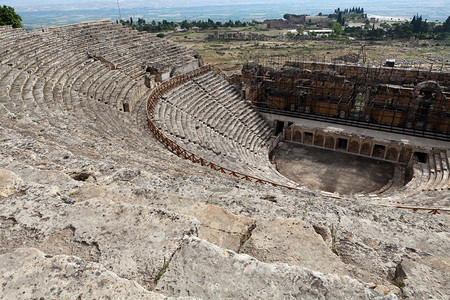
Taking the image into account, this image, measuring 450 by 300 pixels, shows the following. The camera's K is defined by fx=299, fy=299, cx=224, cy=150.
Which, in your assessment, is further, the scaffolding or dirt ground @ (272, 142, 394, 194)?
the scaffolding

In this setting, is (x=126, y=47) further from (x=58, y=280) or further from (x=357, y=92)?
(x=58, y=280)

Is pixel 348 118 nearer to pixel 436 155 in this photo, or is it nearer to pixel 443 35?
pixel 436 155

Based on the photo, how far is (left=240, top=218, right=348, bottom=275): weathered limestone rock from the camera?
11.9ft

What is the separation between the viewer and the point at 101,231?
3.70m

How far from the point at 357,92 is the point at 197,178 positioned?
69.6 feet

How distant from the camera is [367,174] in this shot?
20.7 m

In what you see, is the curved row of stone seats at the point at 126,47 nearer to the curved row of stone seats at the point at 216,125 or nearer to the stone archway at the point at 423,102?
the curved row of stone seats at the point at 216,125

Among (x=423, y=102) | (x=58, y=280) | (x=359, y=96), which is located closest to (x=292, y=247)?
(x=58, y=280)

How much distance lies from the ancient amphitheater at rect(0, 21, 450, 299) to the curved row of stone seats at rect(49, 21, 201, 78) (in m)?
0.19

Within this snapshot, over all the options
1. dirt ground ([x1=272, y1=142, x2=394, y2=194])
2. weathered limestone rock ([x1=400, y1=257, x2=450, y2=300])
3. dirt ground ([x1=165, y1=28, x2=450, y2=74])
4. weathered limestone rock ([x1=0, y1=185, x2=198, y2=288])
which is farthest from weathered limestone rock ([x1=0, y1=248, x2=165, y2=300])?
dirt ground ([x1=165, y1=28, x2=450, y2=74])

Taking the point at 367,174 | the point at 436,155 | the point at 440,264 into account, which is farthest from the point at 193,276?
the point at 436,155

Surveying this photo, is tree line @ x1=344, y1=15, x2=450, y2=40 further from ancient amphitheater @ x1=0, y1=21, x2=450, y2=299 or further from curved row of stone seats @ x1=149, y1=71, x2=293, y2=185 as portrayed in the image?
curved row of stone seats @ x1=149, y1=71, x2=293, y2=185

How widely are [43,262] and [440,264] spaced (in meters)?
4.55

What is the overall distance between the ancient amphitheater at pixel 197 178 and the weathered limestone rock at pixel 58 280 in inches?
0.5
